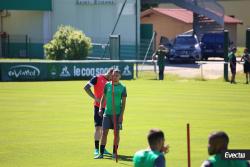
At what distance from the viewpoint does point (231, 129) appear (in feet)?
66.1

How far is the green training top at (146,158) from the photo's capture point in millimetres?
8336

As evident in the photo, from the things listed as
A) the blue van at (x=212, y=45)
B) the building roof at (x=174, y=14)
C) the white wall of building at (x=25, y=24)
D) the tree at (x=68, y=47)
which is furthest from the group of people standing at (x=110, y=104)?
the building roof at (x=174, y=14)

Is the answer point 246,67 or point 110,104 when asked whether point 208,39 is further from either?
point 110,104

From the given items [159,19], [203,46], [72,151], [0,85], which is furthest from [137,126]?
[159,19]

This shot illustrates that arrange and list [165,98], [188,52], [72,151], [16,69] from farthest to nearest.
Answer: [188,52] < [16,69] < [165,98] < [72,151]

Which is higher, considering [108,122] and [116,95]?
[116,95]

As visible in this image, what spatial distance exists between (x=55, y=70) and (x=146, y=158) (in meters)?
31.6

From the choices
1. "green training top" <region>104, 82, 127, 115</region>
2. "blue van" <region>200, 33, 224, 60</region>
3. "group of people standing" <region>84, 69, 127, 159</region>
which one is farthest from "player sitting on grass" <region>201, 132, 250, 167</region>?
"blue van" <region>200, 33, 224, 60</region>

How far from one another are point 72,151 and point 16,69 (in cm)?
2275

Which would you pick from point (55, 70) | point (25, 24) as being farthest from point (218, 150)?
point (25, 24)

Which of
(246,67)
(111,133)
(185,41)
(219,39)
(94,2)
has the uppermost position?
(94,2)

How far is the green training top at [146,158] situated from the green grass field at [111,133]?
6.44 metres

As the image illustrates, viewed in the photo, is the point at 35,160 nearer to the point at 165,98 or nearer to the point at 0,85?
the point at 165,98

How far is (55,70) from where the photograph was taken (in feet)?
130
